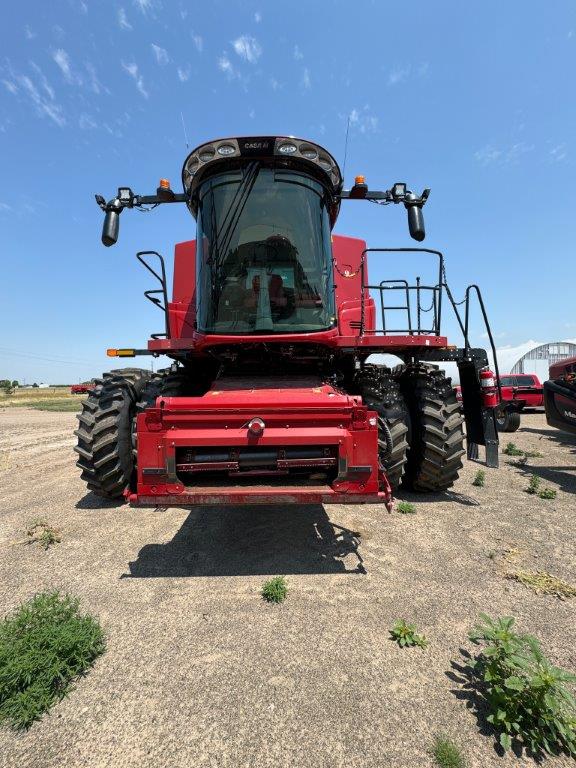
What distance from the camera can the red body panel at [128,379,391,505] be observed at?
130 inches

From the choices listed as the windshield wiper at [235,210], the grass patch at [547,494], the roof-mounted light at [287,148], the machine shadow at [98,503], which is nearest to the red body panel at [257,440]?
the windshield wiper at [235,210]

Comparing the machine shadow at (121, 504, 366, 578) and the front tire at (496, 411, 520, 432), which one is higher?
the front tire at (496, 411, 520, 432)

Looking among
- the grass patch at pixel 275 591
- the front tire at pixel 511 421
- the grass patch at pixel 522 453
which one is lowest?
the grass patch at pixel 275 591

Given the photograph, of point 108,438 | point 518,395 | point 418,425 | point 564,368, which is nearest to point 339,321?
point 418,425

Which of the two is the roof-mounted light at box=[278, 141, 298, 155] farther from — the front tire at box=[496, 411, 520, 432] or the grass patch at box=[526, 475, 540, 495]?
the front tire at box=[496, 411, 520, 432]

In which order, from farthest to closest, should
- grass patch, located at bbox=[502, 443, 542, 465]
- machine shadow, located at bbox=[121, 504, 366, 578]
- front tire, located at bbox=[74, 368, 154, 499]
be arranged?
grass patch, located at bbox=[502, 443, 542, 465], front tire, located at bbox=[74, 368, 154, 499], machine shadow, located at bbox=[121, 504, 366, 578]

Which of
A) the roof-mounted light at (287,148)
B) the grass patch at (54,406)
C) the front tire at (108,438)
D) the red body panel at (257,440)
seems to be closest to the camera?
the red body panel at (257,440)

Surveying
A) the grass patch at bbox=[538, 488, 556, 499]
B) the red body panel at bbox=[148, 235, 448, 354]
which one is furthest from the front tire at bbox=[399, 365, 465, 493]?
the grass patch at bbox=[538, 488, 556, 499]

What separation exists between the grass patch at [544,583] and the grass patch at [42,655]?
10.4 feet

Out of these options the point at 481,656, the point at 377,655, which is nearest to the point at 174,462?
the point at 377,655

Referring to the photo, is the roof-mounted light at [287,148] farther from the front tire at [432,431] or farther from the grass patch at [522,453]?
the grass patch at [522,453]

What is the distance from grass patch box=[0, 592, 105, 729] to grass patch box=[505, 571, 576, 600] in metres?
3.18

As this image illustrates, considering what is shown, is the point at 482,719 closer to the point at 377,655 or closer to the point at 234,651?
the point at 377,655

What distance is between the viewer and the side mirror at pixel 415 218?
4367 millimetres
